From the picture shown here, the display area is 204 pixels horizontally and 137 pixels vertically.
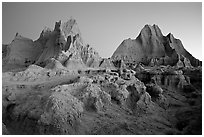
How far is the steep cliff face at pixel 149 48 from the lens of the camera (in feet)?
91.5

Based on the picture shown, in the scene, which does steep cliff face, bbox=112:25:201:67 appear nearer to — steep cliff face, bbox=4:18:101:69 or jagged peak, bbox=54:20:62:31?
steep cliff face, bbox=4:18:101:69

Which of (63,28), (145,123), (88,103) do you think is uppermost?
(63,28)

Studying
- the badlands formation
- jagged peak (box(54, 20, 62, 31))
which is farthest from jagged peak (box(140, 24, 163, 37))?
the badlands formation

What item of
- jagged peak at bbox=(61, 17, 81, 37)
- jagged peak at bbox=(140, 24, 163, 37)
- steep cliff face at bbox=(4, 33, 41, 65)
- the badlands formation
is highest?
jagged peak at bbox=(140, 24, 163, 37)

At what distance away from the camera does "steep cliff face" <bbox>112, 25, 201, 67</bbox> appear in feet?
91.5

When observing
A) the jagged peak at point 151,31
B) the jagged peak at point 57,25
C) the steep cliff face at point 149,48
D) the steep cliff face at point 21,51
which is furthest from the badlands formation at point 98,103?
the jagged peak at point 151,31

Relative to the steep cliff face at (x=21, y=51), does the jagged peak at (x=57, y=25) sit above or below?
above

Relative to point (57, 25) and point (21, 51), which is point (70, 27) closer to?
point (57, 25)

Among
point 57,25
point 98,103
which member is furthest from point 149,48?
point 98,103

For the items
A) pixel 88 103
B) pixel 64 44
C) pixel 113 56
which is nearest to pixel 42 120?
pixel 88 103

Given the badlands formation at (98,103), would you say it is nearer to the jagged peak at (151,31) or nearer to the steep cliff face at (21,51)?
the steep cliff face at (21,51)

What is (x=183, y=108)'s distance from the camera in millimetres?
11164

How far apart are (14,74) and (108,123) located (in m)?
7.57

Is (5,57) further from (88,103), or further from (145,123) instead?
(145,123)
